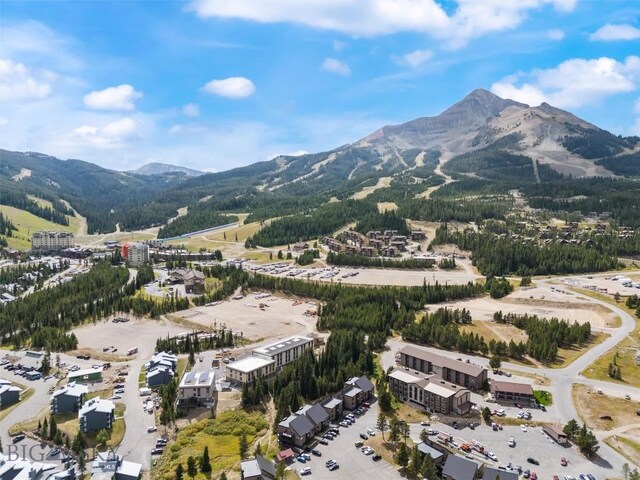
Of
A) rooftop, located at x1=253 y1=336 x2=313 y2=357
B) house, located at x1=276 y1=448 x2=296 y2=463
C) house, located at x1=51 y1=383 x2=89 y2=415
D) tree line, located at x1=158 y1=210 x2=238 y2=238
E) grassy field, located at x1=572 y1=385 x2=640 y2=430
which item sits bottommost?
grassy field, located at x1=572 y1=385 x2=640 y2=430

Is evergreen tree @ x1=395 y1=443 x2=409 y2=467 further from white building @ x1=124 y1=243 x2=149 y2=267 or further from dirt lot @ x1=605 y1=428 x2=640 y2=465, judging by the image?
white building @ x1=124 y1=243 x2=149 y2=267

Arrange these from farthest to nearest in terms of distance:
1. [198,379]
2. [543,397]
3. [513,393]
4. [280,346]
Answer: [280,346]
[198,379]
[543,397]
[513,393]

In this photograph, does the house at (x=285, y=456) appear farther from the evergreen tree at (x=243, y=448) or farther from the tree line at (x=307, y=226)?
the tree line at (x=307, y=226)

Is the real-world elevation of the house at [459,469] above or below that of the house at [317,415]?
below

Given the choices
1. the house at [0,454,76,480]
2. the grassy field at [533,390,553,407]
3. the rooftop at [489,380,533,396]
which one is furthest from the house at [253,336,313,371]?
the grassy field at [533,390,553,407]

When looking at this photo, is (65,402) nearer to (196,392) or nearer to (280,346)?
(196,392)

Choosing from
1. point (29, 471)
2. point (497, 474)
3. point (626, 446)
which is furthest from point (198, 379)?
point (626, 446)

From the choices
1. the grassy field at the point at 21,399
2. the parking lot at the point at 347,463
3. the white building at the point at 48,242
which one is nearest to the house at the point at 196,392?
the parking lot at the point at 347,463
